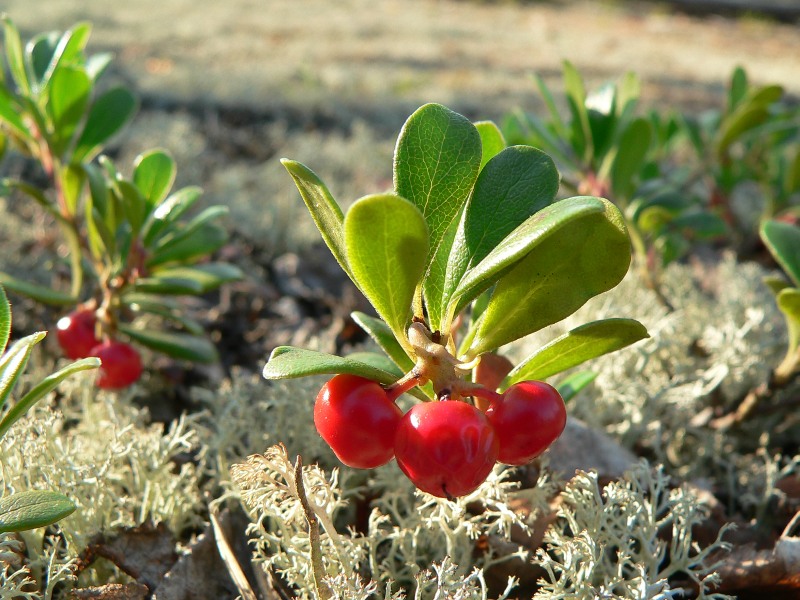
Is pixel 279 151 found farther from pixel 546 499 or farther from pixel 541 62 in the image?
pixel 541 62

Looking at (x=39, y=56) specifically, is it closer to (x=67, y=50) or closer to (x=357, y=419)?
(x=67, y=50)

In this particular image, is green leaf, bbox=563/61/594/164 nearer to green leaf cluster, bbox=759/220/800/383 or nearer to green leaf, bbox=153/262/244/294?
green leaf cluster, bbox=759/220/800/383

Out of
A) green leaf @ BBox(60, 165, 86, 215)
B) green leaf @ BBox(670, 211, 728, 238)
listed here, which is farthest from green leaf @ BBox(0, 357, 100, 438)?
green leaf @ BBox(670, 211, 728, 238)

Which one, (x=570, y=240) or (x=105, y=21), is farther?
(x=105, y=21)

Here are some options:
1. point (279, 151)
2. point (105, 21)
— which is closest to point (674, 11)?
point (105, 21)

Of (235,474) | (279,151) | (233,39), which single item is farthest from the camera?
(233,39)

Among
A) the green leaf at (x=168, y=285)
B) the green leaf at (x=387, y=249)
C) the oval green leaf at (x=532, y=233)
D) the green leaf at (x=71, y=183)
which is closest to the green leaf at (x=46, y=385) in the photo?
the green leaf at (x=387, y=249)

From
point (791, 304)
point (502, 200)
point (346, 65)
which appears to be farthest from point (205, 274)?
point (346, 65)

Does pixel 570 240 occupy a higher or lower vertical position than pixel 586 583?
higher
